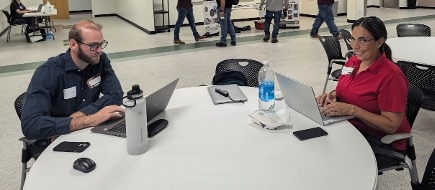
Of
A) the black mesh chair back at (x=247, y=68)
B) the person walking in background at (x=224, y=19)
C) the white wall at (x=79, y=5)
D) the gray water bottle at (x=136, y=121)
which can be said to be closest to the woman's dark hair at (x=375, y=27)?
the black mesh chair back at (x=247, y=68)

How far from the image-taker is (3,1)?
32.2 feet

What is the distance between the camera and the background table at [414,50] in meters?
3.46

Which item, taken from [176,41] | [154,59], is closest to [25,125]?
[154,59]

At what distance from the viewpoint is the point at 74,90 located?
8.14 ft

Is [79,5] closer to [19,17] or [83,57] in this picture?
[19,17]

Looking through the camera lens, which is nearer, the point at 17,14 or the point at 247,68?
the point at 247,68

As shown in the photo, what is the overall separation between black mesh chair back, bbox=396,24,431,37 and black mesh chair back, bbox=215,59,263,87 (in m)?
2.74

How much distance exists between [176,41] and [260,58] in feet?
7.42

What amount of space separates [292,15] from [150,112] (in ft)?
29.4

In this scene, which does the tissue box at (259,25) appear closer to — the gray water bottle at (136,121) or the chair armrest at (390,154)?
the chair armrest at (390,154)

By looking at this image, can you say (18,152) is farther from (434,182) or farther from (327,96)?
(434,182)

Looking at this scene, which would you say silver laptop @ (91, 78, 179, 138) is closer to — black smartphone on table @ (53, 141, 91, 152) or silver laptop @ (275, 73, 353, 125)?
black smartphone on table @ (53, 141, 91, 152)

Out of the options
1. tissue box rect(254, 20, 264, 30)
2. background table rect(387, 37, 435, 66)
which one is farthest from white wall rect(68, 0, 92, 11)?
background table rect(387, 37, 435, 66)

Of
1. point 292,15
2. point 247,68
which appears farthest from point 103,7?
point 247,68
